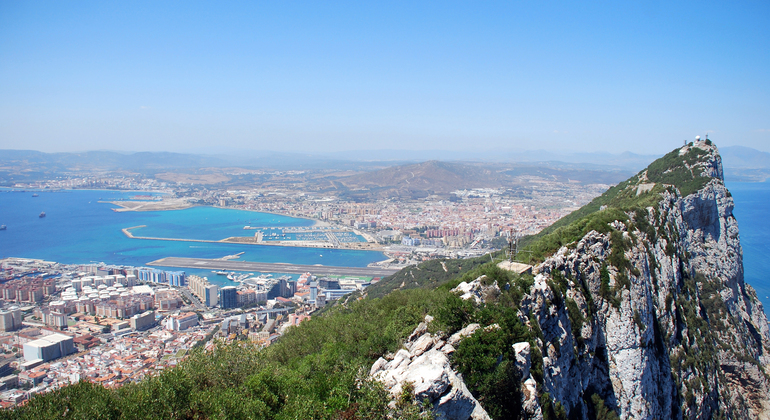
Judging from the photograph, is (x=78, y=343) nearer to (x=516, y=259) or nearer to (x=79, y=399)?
(x=79, y=399)

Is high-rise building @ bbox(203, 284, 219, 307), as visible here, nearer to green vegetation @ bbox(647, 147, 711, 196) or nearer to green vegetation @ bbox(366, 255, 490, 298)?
green vegetation @ bbox(366, 255, 490, 298)

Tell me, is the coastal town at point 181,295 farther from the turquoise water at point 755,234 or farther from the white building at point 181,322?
the turquoise water at point 755,234

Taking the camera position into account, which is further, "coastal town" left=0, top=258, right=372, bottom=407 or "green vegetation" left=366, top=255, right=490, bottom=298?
"green vegetation" left=366, top=255, right=490, bottom=298

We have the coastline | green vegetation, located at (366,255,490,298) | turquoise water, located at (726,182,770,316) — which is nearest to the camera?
green vegetation, located at (366,255,490,298)

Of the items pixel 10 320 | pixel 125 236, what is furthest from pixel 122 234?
pixel 10 320

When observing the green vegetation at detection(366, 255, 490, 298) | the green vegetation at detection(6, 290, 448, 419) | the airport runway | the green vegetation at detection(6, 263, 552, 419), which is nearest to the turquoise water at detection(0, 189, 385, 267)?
the airport runway

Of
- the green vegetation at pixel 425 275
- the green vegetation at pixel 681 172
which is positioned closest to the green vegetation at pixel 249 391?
the green vegetation at pixel 425 275

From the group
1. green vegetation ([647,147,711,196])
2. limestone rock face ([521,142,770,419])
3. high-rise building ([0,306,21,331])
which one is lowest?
high-rise building ([0,306,21,331])
